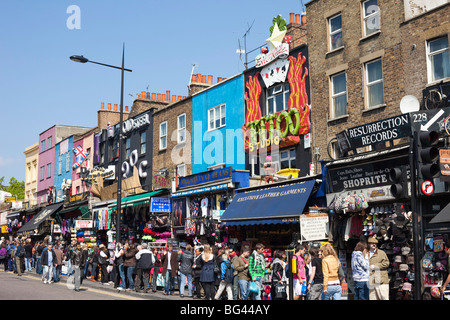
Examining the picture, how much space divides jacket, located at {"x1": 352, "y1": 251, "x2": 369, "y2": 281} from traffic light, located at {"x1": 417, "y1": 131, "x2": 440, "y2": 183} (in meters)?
2.98

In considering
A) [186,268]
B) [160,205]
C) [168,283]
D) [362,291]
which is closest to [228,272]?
[186,268]

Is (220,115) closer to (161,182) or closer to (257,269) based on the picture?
(161,182)

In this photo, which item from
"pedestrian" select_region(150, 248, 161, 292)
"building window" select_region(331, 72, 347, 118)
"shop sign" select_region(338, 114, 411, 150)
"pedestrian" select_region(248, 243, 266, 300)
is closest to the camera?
"pedestrian" select_region(248, 243, 266, 300)

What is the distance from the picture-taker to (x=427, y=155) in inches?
417

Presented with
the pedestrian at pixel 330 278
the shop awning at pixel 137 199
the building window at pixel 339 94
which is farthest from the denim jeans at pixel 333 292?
the shop awning at pixel 137 199

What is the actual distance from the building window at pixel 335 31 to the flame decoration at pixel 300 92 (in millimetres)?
1397

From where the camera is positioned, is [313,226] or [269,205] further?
[269,205]

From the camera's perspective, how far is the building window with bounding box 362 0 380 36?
20094 mm

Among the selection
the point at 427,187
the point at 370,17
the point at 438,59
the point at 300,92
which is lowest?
the point at 427,187

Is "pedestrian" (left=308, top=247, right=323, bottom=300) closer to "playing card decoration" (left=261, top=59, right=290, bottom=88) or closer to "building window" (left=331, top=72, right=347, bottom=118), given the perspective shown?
"building window" (left=331, top=72, right=347, bottom=118)

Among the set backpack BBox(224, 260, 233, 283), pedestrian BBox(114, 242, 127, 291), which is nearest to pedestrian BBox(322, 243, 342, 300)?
backpack BBox(224, 260, 233, 283)

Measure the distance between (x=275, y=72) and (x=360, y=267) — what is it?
12828 mm

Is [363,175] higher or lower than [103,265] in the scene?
higher

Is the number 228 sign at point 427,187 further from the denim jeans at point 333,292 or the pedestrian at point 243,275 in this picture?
the pedestrian at point 243,275
